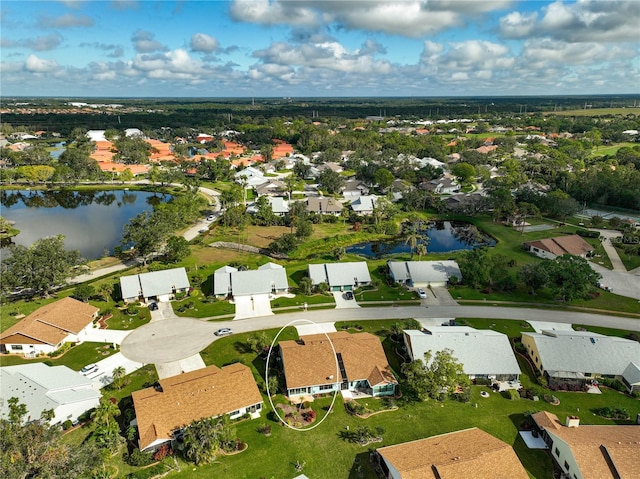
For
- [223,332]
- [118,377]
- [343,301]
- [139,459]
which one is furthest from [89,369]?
[343,301]

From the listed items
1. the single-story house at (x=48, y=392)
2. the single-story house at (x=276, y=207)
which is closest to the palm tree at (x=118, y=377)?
the single-story house at (x=48, y=392)

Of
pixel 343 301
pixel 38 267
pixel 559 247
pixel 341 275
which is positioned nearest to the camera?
pixel 38 267

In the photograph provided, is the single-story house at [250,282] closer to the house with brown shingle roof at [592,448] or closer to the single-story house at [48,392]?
the single-story house at [48,392]

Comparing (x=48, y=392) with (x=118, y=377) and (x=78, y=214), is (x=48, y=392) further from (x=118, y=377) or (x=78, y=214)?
(x=78, y=214)

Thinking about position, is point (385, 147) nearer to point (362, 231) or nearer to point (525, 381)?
point (362, 231)

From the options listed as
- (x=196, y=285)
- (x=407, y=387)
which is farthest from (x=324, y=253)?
(x=407, y=387)

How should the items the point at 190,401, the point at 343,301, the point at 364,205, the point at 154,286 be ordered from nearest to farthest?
the point at 190,401 → the point at 154,286 → the point at 343,301 → the point at 364,205
